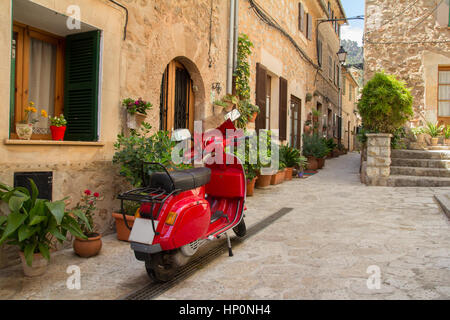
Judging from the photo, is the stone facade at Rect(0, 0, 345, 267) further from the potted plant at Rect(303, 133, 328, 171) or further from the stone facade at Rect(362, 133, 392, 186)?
the potted plant at Rect(303, 133, 328, 171)

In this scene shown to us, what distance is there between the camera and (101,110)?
4008mm

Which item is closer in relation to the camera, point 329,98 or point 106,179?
point 106,179

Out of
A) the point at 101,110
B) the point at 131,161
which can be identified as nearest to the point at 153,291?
the point at 131,161

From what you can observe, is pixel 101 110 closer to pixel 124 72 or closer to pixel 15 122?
pixel 124 72

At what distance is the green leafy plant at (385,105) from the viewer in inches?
311

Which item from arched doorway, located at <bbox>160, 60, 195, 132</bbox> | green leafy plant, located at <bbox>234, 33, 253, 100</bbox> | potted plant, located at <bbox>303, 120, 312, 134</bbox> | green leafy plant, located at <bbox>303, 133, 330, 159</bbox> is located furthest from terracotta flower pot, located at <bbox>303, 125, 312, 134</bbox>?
arched doorway, located at <bbox>160, 60, 195, 132</bbox>

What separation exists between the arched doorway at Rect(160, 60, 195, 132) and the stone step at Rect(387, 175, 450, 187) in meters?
4.60

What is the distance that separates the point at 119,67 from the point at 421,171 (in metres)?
6.90

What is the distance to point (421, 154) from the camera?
8.56 m

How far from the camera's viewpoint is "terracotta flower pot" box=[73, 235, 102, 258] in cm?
329

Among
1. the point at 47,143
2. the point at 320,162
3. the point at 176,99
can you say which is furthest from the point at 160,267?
the point at 320,162

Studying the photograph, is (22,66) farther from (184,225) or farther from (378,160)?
(378,160)

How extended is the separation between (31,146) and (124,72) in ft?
4.75

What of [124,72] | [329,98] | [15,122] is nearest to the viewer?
[15,122]
